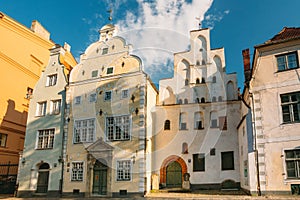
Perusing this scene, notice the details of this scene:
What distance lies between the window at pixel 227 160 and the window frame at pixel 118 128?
7192 millimetres

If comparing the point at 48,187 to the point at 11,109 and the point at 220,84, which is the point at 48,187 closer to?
the point at 11,109

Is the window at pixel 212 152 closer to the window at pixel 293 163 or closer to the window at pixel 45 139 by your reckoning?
the window at pixel 293 163

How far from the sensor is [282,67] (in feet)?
54.5

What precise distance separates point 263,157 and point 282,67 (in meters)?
5.33

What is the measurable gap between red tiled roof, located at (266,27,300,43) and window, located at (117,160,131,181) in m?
12.5

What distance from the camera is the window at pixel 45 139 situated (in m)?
23.7

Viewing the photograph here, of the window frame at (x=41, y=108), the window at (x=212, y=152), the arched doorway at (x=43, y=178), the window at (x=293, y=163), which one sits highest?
the window frame at (x=41, y=108)

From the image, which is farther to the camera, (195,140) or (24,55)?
(24,55)

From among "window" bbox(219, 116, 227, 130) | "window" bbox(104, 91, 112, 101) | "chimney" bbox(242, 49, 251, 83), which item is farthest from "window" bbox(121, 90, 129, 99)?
"chimney" bbox(242, 49, 251, 83)

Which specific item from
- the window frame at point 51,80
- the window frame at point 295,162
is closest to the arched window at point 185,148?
the window frame at point 295,162

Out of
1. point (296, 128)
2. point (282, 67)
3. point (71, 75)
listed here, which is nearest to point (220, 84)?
point (282, 67)

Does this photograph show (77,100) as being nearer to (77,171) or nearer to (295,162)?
(77,171)

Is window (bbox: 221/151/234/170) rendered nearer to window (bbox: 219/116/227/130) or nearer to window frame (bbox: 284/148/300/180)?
window (bbox: 219/116/227/130)

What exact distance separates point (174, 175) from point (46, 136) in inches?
438
